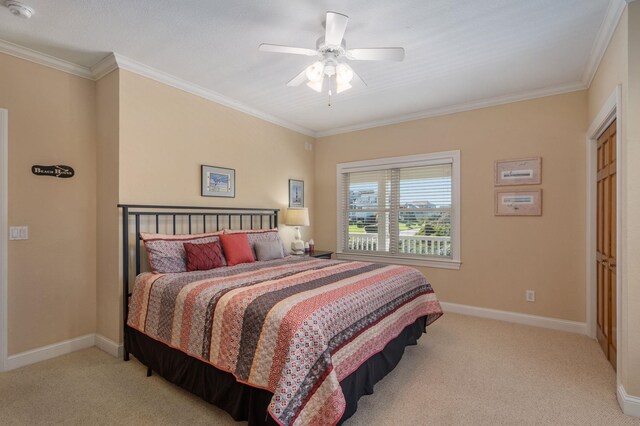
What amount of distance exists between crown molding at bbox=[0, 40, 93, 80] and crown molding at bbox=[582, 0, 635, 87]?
4.14m

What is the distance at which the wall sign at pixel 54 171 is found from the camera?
269 cm

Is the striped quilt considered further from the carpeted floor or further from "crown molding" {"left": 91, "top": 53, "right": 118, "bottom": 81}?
"crown molding" {"left": 91, "top": 53, "right": 118, "bottom": 81}

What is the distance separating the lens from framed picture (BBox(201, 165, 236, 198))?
11.7 ft

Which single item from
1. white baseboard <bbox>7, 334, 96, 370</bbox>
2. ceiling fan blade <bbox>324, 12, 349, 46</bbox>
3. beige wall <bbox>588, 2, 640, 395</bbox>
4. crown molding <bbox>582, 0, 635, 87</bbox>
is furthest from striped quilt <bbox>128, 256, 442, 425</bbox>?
crown molding <bbox>582, 0, 635, 87</bbox>

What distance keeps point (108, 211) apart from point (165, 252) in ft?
2.29

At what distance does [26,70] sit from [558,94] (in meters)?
5.02

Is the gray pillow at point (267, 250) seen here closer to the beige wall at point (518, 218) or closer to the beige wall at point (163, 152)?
the beige wall at point (163, 152)

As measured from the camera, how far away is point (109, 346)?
2.86 metres

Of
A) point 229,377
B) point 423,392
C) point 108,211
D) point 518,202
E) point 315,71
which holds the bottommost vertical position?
point 423,392

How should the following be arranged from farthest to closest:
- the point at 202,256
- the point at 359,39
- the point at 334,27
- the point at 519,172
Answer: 1. the point at 519,172
2. the point at 202,256
3. the point at 359,39
4. the point at 334,27

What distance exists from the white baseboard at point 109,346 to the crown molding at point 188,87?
243 centimetres

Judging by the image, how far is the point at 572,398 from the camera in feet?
7.14

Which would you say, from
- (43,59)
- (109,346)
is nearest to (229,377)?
(109,346)

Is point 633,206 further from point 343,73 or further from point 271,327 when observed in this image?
point 271,327
